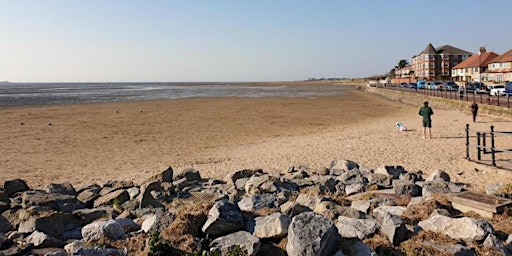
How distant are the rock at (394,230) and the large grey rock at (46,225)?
4457 millimetres

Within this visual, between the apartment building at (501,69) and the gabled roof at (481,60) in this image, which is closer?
the apartment building at (501,69)

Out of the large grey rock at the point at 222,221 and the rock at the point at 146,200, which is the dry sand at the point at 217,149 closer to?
the rock at the point at 146,200

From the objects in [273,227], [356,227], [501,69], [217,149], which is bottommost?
[217,149]

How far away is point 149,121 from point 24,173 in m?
15.9

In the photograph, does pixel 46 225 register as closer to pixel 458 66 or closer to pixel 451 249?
pixel 451 249

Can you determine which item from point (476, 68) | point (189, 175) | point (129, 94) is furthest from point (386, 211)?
point (476, 68)

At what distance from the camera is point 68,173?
13.4 metres

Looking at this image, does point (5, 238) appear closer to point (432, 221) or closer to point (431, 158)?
point (432, 221)

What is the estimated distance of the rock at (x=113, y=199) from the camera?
8.09 meters

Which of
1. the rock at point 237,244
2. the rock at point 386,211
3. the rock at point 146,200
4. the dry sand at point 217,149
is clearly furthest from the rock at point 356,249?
→ the dry sand at point 217,149

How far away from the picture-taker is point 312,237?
14.4ft

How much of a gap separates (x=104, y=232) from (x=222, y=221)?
4.99 feet

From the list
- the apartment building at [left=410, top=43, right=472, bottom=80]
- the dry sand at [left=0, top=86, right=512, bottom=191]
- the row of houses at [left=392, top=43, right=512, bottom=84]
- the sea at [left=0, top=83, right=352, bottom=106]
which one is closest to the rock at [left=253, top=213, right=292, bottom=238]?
the dry sand at [left=0, top=86, right=512, bottom=191]

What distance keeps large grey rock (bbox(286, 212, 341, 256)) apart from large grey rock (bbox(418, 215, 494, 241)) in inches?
63.5
